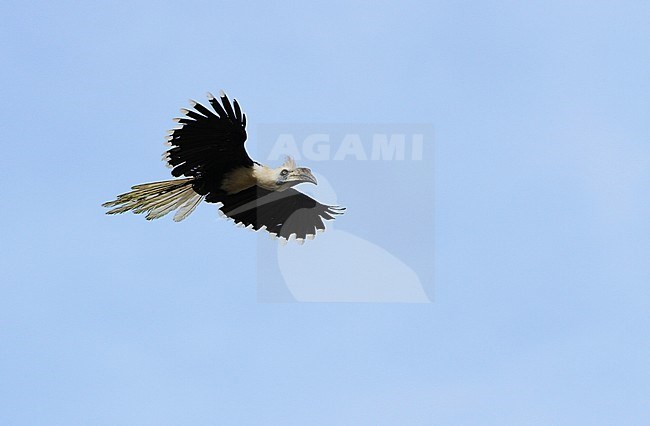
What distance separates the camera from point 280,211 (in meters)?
16.6

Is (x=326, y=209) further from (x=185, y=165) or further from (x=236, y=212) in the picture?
(x=185, y=165)

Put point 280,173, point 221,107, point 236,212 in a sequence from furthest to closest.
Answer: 1. point 236,212
2. point 280,173
3. point 221,107

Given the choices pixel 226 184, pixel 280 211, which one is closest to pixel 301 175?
pixel 226 184

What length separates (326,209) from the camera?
1684 cm

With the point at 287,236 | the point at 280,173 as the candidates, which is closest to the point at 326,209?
the point at 287,236

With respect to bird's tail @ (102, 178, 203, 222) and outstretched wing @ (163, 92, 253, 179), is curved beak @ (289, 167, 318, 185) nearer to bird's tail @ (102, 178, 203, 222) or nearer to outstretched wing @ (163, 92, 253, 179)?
outstretched wing @ (163, 92, 253, 179)

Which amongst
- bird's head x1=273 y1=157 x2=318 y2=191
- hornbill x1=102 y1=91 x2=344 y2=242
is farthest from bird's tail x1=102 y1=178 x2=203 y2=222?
bird's head x1=273 y1=157 x2=318 y2=191

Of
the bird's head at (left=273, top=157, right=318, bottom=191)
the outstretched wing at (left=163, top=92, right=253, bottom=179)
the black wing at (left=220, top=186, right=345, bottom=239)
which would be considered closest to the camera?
the outstretched wing at (left=163, top=92, right=253, bottom=179)

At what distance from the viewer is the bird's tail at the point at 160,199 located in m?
15.4

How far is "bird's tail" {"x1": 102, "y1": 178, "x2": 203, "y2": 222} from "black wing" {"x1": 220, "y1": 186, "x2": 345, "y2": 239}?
550mm

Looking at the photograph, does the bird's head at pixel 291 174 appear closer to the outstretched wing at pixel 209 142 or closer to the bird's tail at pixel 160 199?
the outstretched wing at pixel 209 142

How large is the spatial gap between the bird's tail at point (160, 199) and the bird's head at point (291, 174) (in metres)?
1.35

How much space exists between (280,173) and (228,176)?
0.77 meters

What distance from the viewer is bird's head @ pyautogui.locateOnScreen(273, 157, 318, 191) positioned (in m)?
14.8
